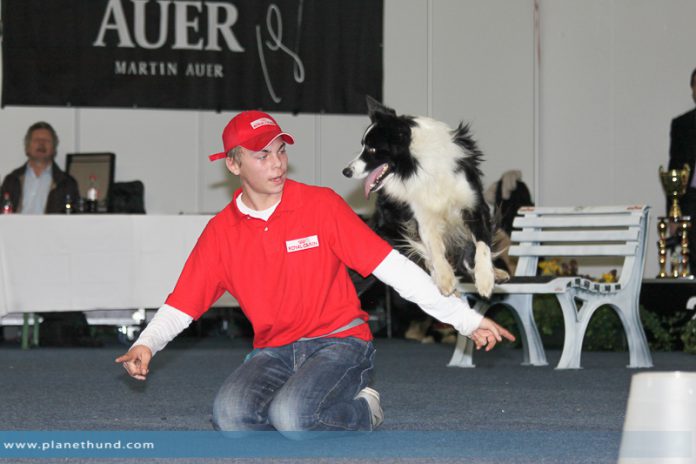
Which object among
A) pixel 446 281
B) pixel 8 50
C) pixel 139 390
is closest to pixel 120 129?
pixel 8 50

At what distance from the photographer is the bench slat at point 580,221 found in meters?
6.00

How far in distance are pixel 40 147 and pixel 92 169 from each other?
60 centimetres

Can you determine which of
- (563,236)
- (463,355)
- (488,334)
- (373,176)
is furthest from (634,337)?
(488,334)

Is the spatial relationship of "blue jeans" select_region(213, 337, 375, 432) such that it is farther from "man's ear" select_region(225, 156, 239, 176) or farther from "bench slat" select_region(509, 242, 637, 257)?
"bench slat" select_region(509, 242, 637, 257)

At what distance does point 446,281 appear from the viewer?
4.18 m

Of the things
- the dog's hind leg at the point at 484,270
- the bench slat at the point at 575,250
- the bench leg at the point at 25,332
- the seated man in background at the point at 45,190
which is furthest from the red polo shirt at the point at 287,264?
the seated man in background at the point at 45,190

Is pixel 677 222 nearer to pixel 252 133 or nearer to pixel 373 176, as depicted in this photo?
pixel 373 176

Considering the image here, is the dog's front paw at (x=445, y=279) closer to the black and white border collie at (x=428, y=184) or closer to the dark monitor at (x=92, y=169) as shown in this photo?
the black and white border collie at (x=428, y=184)

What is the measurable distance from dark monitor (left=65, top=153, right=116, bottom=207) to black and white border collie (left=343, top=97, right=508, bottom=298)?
14.6 ft

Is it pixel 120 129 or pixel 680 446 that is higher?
pixel 120 129

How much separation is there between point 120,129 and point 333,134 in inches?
75.9

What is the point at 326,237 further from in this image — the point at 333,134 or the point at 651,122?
the point at 651,122

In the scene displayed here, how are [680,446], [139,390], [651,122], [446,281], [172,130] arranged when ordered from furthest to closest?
[651,122] → [172,130] → [139,390] → [446,281] → [680,446]

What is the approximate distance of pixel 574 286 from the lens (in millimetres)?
5570
